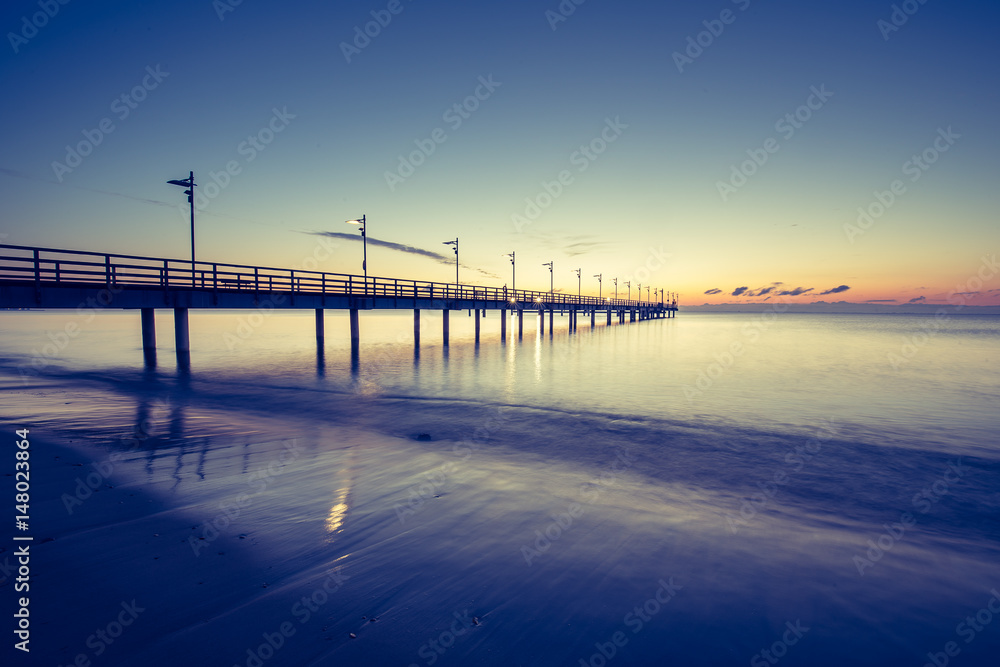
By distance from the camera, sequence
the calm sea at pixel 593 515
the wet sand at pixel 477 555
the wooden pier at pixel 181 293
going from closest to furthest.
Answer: the wet sand at pixel 477 555, the calm sea at pixel 593 515, the wooden pier at pixel 181 293

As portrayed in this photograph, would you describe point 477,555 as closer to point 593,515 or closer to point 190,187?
point 593,515

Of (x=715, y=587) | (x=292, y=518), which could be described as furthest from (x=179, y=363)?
(x=715, y=587)

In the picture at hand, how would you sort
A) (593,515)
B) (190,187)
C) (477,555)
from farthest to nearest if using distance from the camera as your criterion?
(190,187) → (593,515) → (477,555)

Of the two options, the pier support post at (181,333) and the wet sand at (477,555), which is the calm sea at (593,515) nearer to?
the wet sand at (477,555)

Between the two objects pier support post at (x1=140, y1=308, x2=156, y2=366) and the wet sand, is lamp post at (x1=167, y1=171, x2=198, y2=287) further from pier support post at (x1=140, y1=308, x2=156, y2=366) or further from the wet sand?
the wet sand

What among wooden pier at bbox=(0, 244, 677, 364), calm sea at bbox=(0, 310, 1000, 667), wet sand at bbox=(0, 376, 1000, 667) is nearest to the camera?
wet sand at bbox=(0, 376, 1000, 667)

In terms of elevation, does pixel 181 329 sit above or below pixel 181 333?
above

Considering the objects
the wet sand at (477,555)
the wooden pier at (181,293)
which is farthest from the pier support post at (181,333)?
the wet sand at (477,555)

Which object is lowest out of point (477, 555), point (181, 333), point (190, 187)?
point (477, 555)

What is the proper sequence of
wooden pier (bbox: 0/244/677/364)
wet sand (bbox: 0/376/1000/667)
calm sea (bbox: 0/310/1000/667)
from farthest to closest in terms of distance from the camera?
wooden pier (bbox: 0/244/677/364), calm sea (bbox: 0/310/1000/667), wet sand (bbox: 0/376/1000/667)

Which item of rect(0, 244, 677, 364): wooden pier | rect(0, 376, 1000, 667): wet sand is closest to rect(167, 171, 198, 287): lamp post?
rect(0, 244, 677, 364): wooden pier

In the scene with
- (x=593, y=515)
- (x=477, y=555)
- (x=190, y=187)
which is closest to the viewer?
(x=477, y=555)

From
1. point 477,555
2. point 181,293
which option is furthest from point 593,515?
point 181,293

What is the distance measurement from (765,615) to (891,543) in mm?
3261
